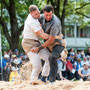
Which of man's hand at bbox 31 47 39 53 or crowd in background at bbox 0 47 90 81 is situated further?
crowd in background at bbox 0 47 90 81

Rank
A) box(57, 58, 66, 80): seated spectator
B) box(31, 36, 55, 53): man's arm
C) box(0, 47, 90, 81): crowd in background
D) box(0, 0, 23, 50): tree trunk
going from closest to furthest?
box(31, 36, 55, 53): man's arm → box(0, 47, 90, 81): crowd in background → box(57, 58, 66, 80): seated spectator → box(0, 0, 23, 50): tree trunk

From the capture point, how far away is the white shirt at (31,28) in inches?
266

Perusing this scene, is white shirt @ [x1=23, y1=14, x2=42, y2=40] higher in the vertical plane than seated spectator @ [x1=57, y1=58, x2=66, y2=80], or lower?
higher

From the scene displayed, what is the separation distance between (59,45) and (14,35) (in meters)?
12.2

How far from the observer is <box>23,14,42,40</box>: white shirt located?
6754 mm

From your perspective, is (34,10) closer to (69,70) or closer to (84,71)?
(84,71)

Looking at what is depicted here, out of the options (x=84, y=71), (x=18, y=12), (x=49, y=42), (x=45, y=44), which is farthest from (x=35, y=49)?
(x=18, y=12)

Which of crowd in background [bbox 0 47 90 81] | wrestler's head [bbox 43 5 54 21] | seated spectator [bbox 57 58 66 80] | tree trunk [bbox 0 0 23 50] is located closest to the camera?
wrestler's head [bbox 43 5 54 21]

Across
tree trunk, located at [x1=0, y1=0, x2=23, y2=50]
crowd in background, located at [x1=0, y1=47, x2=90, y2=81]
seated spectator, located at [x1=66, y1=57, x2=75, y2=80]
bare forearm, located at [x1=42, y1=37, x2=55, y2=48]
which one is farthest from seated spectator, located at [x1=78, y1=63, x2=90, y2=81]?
bare forearm, located at [x1=42, y1=37, x2=55, y2=48]

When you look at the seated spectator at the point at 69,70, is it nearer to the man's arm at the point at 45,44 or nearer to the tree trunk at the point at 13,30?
the tree trunk at the point at 13,30

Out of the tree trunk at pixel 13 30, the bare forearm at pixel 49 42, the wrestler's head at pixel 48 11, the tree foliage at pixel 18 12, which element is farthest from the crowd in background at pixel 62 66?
the wrestler's head at pixel 48 11

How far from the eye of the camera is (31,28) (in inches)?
270

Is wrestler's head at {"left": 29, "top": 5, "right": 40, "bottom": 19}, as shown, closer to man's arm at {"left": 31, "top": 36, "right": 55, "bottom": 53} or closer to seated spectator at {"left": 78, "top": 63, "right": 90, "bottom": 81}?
man's arm at {"left": 31, "top": 36, "right": 55, "bottom": 53}

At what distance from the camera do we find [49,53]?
23.6ft
